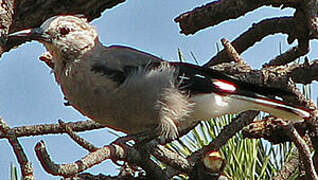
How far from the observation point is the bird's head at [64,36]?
2504 mm

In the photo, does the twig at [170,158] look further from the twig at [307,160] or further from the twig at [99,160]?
the twig at [307,160]

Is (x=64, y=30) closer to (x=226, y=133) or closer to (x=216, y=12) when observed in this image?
(x=216, y=12)

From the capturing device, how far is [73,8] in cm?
270

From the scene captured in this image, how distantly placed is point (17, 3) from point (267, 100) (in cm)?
93

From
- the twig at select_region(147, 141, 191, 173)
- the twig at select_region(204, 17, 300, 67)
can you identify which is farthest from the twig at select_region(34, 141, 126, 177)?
the twig at select_region(204, 17, 300, 67)

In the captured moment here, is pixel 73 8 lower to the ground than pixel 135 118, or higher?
higher

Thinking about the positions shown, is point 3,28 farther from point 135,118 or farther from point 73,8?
point 73,8

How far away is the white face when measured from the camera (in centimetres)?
256

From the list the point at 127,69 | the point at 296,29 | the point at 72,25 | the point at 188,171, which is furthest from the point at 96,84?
the point at 296,29

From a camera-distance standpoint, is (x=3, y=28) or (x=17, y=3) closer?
(x=3, y=28)

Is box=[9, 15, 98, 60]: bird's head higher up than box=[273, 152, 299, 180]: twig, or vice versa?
box=[9, 15, 98, 60]: bird's head

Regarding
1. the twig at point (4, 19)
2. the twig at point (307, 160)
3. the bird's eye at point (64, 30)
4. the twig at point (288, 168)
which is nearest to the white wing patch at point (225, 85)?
the twig at point (288, 168)

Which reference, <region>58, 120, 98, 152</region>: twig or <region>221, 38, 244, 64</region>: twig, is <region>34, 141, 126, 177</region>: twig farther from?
<region>221, 38, 244, 64</region>: twig

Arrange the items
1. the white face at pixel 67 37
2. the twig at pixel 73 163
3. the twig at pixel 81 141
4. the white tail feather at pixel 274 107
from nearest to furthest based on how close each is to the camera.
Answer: the twig at pixel 73 163 < the twig at pixel 81 141 < the white tail feather at pixel 274 107 < the white face at pixel 67 37
